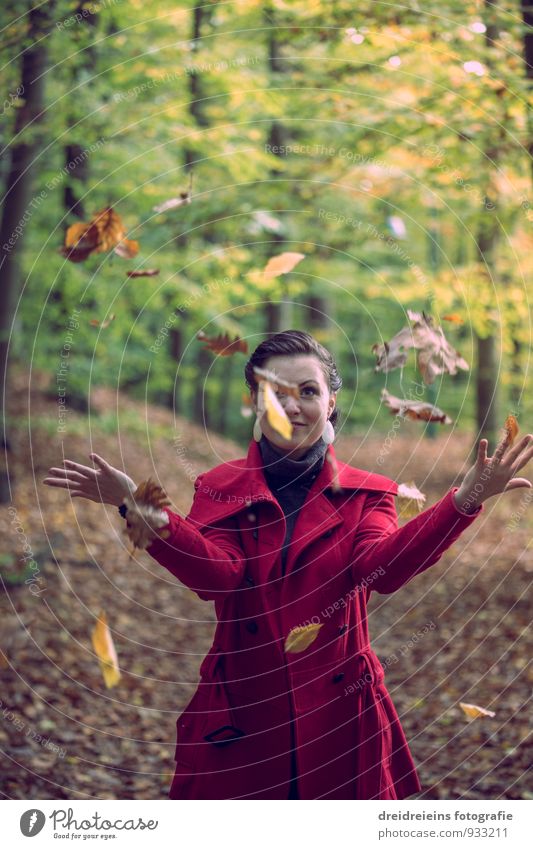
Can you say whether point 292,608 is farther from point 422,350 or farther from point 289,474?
point 422,350

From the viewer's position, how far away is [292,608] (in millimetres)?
2432

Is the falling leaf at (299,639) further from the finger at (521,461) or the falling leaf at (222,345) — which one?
the falling leaf at (222,345)

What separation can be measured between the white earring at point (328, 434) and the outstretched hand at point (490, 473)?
501 millimetres

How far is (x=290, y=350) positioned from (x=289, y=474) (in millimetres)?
400

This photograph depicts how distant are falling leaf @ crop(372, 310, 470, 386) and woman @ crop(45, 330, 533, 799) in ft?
1.34

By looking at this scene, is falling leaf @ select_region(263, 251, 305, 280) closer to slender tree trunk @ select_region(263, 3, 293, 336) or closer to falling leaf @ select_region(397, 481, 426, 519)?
falling leaf @ select_region(397, 481, 426, 519)

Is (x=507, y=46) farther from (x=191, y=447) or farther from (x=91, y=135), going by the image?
(x=191, y=447)

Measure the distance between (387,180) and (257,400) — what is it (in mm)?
7781

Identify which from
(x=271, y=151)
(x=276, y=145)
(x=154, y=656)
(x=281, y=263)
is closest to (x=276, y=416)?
(x=281, y=263)

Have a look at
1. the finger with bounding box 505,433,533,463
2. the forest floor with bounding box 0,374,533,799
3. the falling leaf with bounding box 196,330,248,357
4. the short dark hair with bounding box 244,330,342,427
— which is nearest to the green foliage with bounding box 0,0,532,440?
the falling leaf with bounding box 196,330,248,357

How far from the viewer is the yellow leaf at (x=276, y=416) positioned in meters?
2.28

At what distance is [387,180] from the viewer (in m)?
9.60

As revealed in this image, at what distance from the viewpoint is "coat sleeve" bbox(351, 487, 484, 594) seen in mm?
2201

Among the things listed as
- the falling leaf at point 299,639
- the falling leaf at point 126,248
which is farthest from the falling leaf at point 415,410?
the falling leaf at point 126,248
